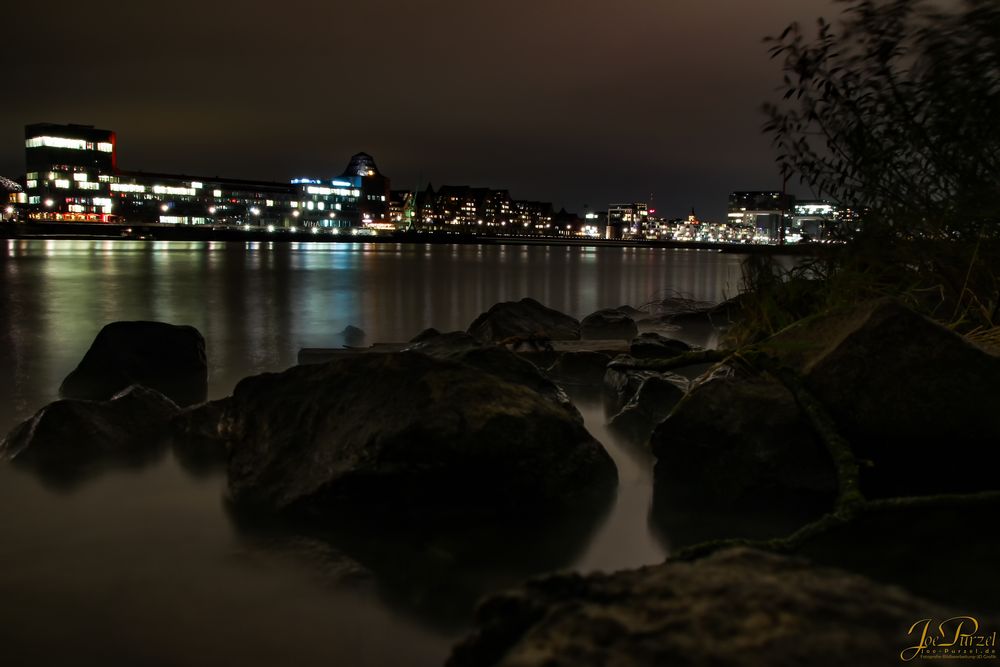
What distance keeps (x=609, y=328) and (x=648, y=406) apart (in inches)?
258

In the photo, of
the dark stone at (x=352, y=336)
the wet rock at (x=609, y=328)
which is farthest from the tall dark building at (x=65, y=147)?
the wet rock at (x=609, y=328)

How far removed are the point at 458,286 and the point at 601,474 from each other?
1011 inches

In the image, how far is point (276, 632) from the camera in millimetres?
2941

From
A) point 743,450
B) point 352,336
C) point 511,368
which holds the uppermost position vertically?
point 511,368

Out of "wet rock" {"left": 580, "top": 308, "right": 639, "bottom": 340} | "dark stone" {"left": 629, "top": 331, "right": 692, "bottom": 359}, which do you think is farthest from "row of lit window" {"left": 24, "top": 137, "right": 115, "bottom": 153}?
"dark stone" {"left": 629, "top": 331, "right": 692, "bottom": 359}

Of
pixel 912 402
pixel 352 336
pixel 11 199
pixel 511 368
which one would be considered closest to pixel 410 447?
pixel 511 368

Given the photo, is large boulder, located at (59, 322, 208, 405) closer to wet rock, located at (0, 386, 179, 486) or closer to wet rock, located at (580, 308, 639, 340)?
wet rock, located at (0, 386, 179, 486)

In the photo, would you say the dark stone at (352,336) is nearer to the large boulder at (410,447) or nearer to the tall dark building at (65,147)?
the large boulder at (410,447)

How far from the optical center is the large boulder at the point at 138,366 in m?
7.64

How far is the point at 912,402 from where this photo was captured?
363 cm

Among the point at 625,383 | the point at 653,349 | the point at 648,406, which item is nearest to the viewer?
the point at 648,406

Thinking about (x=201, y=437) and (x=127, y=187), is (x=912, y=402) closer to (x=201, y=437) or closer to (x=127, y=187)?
(x=201, y=437)

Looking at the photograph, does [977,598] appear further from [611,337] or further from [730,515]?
[611,337]

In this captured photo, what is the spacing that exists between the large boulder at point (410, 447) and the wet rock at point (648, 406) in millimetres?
1512
